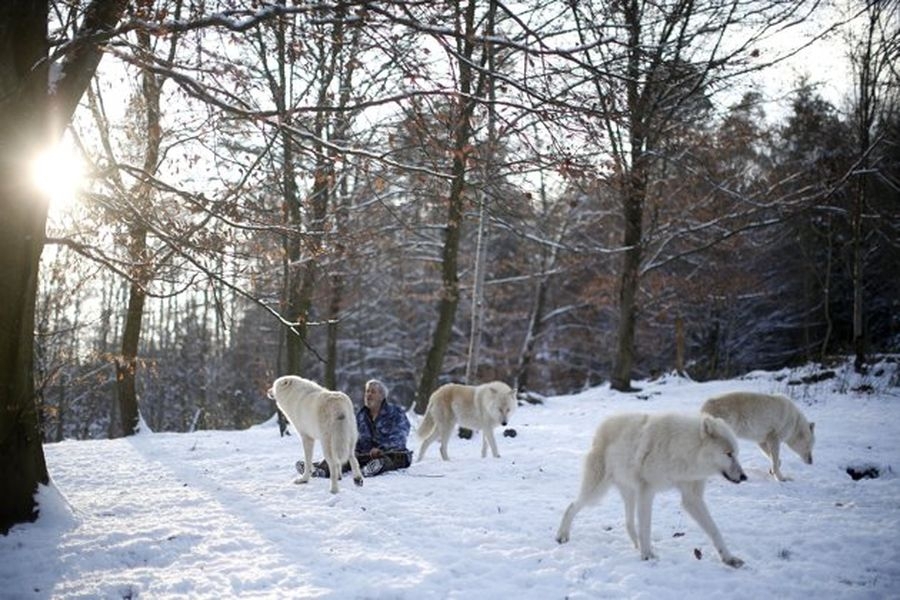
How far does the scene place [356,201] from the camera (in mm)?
15047

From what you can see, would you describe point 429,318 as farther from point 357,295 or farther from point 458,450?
point 458,450

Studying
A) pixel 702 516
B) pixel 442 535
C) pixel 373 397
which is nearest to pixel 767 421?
pixel 702 516

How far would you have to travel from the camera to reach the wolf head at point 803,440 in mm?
7312

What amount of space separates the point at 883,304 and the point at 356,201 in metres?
24.8

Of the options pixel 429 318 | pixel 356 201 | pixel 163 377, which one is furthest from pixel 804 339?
pixel 163 377

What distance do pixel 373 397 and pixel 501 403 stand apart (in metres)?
2.06

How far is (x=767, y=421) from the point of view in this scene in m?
7.09

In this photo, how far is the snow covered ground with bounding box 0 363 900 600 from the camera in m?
3.96

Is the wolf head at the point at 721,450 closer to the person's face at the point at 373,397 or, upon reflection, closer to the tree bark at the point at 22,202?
the person's face at the point at 373,397

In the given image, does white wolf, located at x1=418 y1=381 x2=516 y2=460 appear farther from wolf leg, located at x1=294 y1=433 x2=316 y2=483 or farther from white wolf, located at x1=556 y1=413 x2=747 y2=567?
white wolf, located at x1=556 y1=413 x2=747 y2=567

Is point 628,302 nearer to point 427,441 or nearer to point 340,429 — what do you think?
point 427,441

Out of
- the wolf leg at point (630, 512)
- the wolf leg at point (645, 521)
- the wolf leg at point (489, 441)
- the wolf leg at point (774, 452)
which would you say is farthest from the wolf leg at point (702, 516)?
the wolf leg at point (489, 441)

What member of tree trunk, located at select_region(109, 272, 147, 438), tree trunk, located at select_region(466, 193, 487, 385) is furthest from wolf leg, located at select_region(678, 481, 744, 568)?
tree trunk, located at select_region(109, 272, 147, 438)

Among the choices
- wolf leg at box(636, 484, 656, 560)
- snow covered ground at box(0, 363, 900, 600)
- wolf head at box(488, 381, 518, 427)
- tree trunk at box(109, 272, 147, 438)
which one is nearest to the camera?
snow covered ground at box(0, 363, 900, 600)
